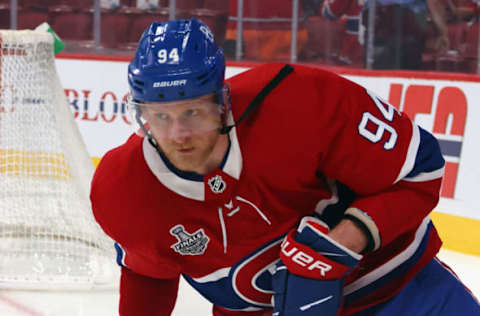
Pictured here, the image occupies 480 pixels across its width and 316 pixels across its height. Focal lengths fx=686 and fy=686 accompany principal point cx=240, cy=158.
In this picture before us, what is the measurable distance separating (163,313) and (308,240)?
0.51 metres

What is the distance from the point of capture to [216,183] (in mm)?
1279

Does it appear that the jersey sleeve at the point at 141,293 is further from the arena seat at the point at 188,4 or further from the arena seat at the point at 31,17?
the arena seat at the point at 31,17

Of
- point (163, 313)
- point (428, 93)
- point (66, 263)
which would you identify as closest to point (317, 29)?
point (428, 93)

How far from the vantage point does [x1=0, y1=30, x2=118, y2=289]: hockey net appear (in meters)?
2.83

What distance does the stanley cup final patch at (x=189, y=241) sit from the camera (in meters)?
1.37

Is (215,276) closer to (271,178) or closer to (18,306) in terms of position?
(271,178)

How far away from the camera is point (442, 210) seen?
315 cm

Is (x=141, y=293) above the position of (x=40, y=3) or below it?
below

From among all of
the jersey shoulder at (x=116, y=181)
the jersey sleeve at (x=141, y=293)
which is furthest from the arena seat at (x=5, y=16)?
the jersey shoulder at (x=116, y=181)

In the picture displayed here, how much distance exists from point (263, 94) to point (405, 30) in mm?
2582

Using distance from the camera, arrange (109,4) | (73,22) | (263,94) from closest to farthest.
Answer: (263,94) → (109,4) → (73,22)

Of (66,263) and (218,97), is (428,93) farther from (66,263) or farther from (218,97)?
(218,97)

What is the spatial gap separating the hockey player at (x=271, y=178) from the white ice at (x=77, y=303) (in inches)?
43.6

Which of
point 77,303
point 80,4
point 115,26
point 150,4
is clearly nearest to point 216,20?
point 150,4
